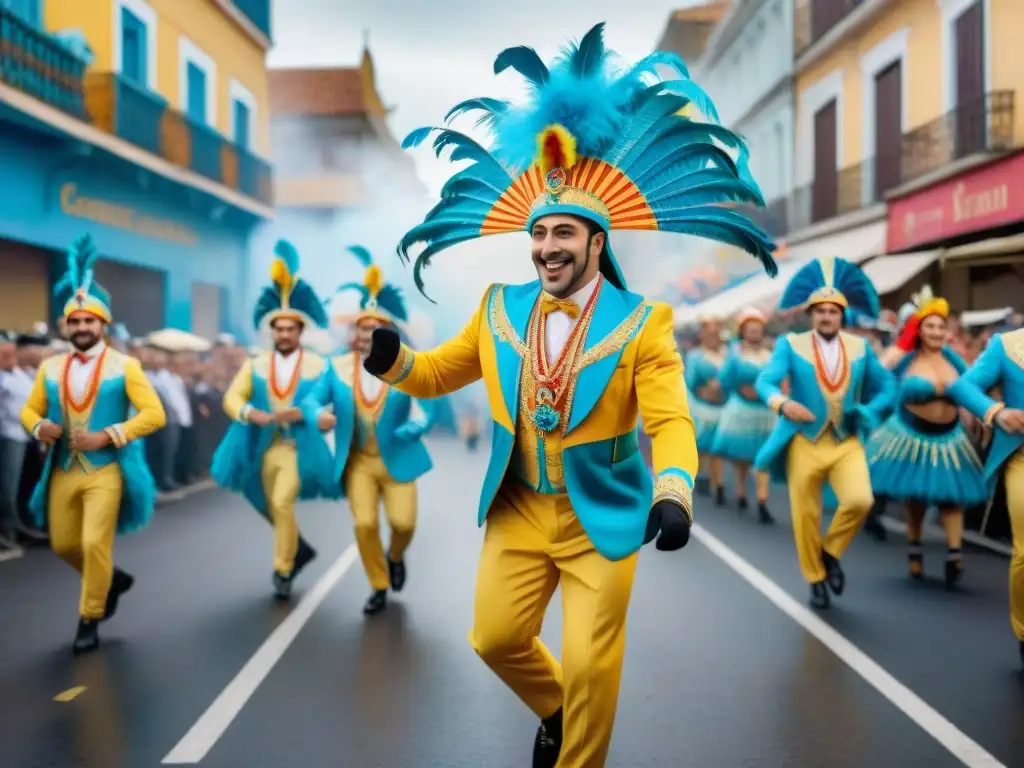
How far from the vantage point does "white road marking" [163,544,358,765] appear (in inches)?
192

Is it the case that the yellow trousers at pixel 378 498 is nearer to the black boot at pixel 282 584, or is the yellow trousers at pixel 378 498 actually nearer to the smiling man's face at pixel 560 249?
the black boot at pixel 282 584

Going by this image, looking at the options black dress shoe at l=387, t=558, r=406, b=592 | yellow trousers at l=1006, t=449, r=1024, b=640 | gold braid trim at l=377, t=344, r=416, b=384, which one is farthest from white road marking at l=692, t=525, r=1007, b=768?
gold braid trim at l=377, t=344, r=416, b=384

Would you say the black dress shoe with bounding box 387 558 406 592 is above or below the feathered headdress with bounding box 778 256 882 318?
below

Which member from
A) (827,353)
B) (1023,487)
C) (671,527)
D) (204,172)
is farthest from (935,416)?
(204,172)

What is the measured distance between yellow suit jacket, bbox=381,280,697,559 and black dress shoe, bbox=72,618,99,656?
10.9 feet

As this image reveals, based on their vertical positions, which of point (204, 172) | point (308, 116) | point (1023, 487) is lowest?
point (1023, 487)

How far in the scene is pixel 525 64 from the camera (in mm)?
4301

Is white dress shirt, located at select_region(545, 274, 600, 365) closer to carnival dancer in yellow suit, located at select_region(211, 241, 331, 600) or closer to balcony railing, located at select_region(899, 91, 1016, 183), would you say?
carnival dancer in yellow suit, located at select_region(211, 241, 331, 600)

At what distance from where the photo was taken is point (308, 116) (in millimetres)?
39906

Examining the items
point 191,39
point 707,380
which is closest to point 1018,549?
point 707,380

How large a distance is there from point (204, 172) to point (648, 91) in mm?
19320

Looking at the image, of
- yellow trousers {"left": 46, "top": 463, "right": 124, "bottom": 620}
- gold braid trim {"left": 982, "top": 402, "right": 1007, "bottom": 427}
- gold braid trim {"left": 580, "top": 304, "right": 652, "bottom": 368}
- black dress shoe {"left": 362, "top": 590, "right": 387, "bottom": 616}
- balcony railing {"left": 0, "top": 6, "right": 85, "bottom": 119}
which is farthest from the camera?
balcony railing {"left": 0, "top": 6, "right": 85, "bottom": 119}

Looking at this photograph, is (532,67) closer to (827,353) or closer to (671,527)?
(671,527)

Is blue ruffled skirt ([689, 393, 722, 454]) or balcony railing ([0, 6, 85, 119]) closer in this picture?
blue ruffled skirt ([689, 393, 722, 454])
